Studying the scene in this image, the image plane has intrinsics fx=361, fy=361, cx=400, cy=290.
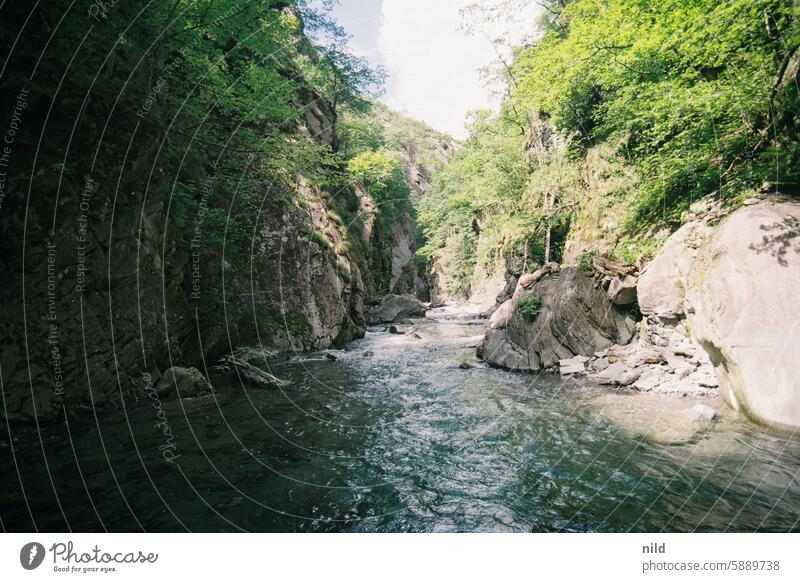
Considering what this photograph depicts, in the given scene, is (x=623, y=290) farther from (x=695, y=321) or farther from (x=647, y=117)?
(x=647, y=117)

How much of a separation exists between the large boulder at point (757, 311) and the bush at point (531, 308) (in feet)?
18.5

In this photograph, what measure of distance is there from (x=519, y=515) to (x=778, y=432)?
5.52 metres

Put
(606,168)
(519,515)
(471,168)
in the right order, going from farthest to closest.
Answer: (471,168)
(606,168)
(519,515)

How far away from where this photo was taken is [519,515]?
4.59 metres

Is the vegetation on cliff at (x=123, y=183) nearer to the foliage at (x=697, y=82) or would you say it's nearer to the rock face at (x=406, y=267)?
the foliage at (x=697, y=82)

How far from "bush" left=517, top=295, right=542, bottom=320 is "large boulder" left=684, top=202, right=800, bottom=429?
5638 millimetres

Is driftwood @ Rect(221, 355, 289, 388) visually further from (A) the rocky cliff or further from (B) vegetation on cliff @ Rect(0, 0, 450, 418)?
(A) the rocky cliff

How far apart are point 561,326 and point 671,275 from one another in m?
3.66

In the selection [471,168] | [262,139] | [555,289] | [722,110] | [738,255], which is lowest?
[555,289]

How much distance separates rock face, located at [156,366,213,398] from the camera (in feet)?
27.2

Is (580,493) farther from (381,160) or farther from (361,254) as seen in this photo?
(381,160)

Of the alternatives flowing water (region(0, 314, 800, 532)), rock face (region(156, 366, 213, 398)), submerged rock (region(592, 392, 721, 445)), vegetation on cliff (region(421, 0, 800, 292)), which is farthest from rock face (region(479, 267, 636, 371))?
rock face (region(156, 366, 213, 398))

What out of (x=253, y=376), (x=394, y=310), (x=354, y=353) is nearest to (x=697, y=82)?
(x=354, y=353)

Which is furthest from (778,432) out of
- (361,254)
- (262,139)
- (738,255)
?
(361,254)
